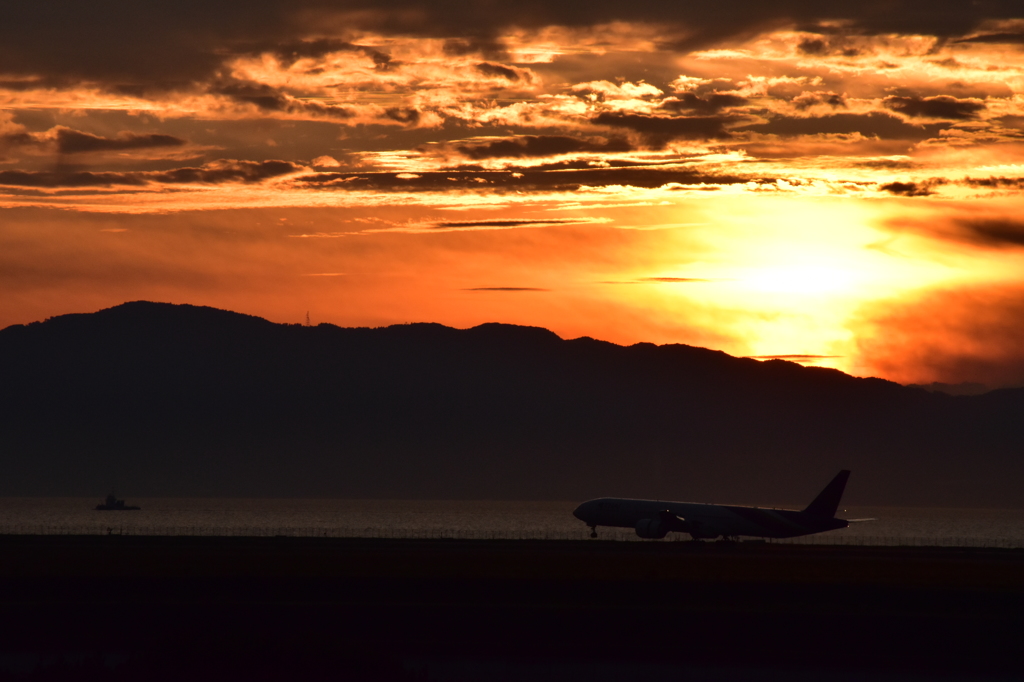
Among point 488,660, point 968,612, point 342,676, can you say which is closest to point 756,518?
point 968,612

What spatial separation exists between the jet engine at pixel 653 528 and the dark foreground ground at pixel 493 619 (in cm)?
2770

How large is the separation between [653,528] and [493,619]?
196ft

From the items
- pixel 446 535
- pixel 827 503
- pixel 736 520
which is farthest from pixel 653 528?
pixel 446 535

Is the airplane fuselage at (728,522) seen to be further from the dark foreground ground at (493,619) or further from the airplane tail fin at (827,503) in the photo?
the dark foreground ground at (493,619)

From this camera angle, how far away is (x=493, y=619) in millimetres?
51500

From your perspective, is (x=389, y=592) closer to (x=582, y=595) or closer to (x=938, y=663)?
(x=582, y=595)

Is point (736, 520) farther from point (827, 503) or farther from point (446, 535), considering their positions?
point (446, 535)

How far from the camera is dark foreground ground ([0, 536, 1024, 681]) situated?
38875 mm

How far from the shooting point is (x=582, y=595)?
→ 193ft

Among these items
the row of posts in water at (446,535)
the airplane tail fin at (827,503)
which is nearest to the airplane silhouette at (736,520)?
the airplane tail fin at (827,503)

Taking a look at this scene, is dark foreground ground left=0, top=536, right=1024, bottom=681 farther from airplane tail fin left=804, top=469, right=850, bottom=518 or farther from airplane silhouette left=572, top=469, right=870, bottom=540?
airplane tail fin left=804, top=469, right=850, bottom=518

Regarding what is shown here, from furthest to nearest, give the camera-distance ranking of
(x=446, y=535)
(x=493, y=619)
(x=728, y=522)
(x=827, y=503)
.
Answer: (x=446, y=535) < (x=827, y=503) < (x=728, y=522) < (x=493, y=619)

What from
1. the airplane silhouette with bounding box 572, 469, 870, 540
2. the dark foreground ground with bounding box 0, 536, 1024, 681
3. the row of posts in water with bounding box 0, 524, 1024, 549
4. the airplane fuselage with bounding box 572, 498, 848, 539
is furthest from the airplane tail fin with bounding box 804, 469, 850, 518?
the dark foreground ground with bounding box 0, 536, 1024, 681

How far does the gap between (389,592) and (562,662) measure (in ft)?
59.3
